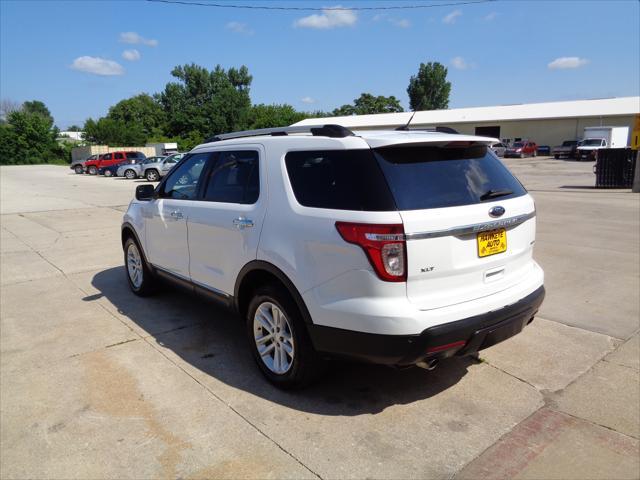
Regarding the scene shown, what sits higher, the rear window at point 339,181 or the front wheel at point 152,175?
the rear window at point 339,181

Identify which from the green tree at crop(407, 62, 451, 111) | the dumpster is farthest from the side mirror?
the green tree at crop(407, 62, 451, 111)

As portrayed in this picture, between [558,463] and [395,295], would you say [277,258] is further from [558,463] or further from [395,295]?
[558,463]

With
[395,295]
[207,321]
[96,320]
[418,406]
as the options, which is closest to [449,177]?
[395,295]

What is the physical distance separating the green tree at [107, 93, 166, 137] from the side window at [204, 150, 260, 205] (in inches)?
3401

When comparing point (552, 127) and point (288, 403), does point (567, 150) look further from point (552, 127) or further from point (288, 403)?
point (288, 403)

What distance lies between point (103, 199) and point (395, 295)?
18.5 m

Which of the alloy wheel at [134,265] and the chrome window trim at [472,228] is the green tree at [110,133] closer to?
the alloy wheel at [134,265]

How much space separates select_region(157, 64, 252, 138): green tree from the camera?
7044cm

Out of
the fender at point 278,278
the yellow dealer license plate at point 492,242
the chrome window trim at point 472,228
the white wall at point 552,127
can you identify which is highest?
the white wall at point 552,127

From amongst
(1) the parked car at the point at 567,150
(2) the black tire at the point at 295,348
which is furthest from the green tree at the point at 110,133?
(2) the black tire at the point at 295,348

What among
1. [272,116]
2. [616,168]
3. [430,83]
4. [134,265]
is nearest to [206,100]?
[272,116]

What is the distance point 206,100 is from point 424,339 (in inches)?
3294

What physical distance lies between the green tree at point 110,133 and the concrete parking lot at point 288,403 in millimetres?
65762

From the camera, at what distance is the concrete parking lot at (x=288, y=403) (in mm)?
2830
